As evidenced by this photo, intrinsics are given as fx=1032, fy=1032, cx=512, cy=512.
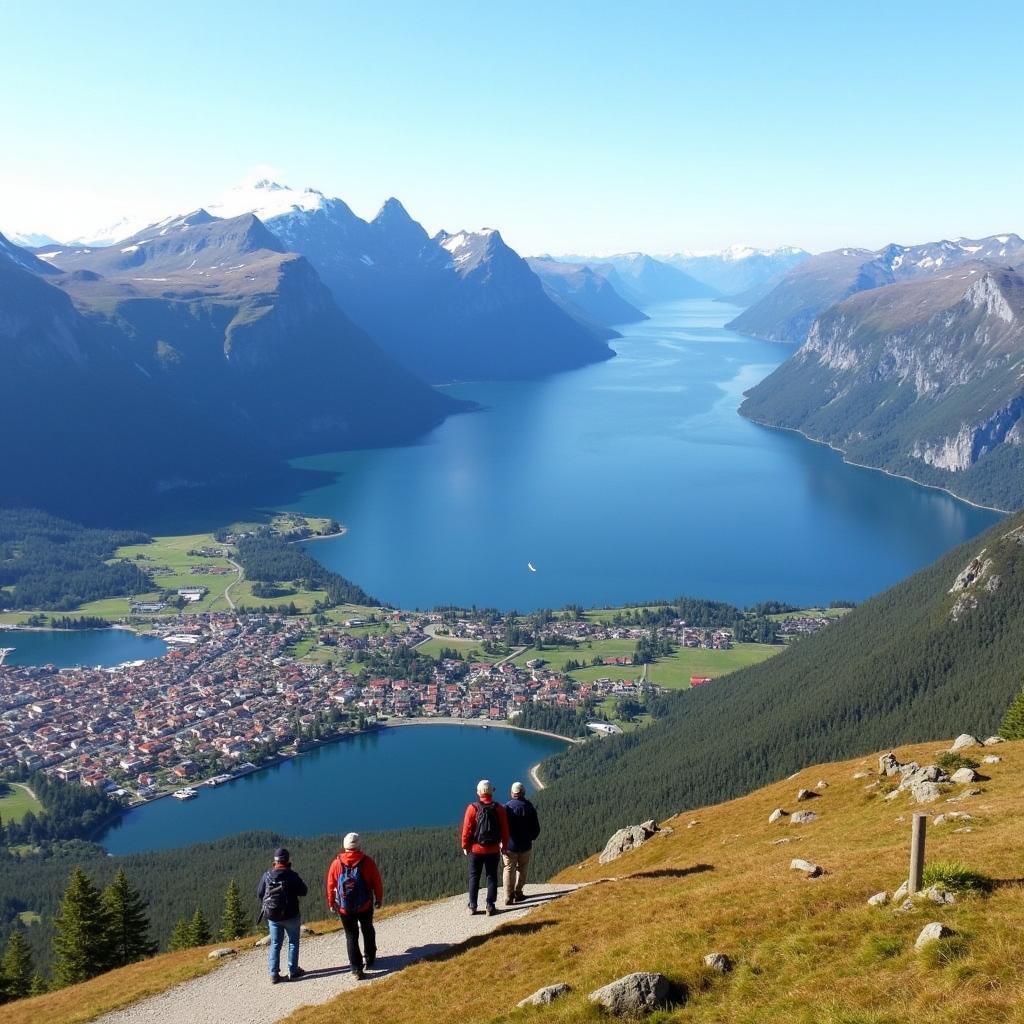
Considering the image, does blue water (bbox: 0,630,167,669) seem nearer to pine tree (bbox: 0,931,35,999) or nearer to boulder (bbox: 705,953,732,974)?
pine tree (bbox: 0,931,35,999)

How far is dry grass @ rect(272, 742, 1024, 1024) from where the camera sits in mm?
14391

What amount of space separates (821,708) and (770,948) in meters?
89.1

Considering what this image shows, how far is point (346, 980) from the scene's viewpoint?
21.2 m

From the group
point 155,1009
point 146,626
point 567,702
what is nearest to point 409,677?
point 567,702

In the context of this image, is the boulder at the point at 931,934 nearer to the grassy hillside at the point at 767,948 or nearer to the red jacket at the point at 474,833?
the grassy hillside at the point at 767,948

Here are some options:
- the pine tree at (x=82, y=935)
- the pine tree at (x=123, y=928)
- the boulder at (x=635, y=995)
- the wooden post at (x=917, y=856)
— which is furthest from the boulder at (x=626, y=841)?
the boulder at (x=635, y=995)

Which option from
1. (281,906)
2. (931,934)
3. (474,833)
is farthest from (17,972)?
(931,934)

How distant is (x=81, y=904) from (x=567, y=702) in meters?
86.3

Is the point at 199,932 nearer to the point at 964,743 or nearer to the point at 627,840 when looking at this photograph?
the point at 627,840

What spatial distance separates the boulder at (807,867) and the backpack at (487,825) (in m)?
6.52

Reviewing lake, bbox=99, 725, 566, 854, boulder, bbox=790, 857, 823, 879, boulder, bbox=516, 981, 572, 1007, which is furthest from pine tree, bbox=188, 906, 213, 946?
lake, bbox=99, 725, 566, 854

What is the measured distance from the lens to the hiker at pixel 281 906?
21.1m

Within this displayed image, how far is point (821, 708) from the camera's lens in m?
101

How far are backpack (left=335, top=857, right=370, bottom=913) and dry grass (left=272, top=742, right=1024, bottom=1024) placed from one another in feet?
5.49
